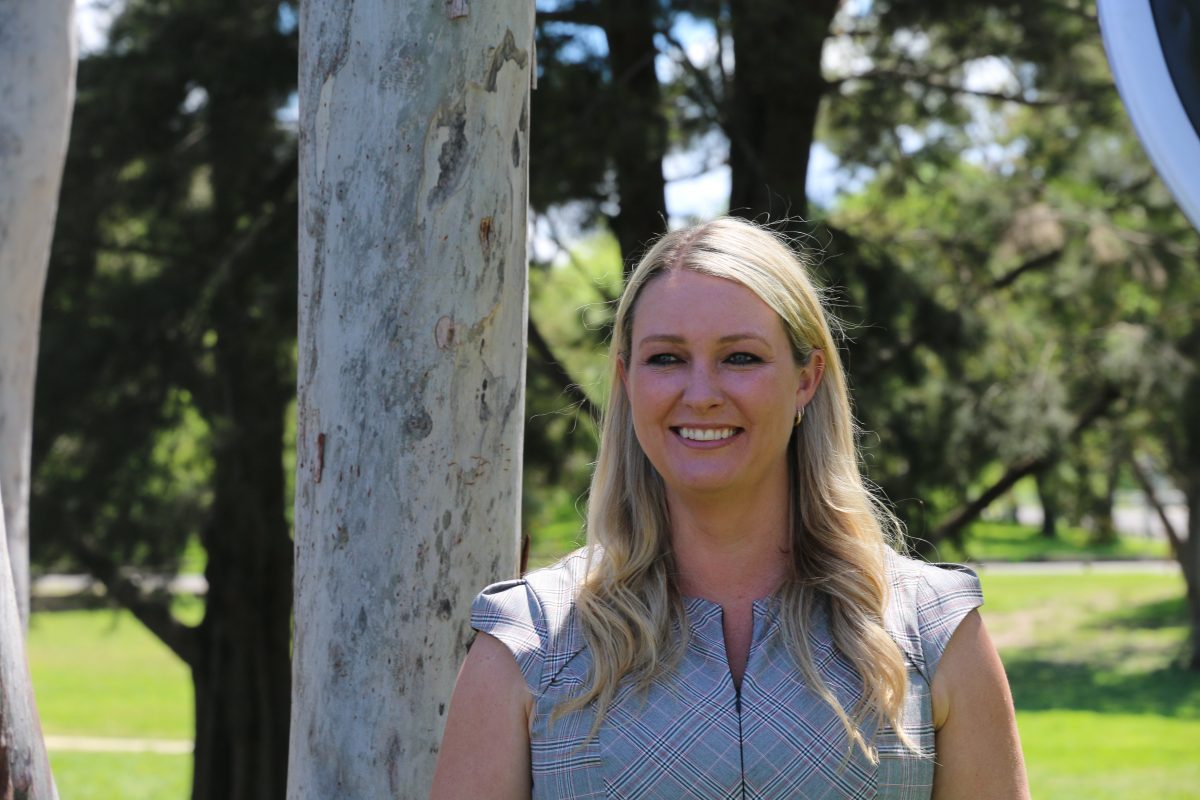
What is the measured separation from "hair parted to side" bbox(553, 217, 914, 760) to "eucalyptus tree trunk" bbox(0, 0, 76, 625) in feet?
7.32

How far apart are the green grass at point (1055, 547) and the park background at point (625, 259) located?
27985 mm

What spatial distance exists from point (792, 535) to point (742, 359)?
0.29 m

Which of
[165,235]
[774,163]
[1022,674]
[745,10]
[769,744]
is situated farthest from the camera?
[1022,674]

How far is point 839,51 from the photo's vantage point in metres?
10.3

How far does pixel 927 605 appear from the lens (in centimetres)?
196

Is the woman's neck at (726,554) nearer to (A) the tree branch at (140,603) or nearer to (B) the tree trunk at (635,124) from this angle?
(B) the tree trunk at (635,124)

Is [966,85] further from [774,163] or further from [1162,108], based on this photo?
[1162,108]

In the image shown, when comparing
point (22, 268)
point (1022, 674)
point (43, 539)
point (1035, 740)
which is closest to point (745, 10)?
point (22, 268)

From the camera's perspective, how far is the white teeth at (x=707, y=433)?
195cm

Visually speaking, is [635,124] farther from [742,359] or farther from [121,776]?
[121,776]

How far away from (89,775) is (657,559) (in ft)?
42.9

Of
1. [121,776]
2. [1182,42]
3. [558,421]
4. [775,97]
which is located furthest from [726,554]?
[121,776]

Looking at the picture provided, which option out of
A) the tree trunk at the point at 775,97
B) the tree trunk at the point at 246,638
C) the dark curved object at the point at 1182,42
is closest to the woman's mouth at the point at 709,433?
the dark curved object at the point at 1182,42

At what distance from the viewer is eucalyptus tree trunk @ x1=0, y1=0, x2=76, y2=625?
11.8 ft
